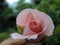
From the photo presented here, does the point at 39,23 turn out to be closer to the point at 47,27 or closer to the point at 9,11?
the point at 47,27

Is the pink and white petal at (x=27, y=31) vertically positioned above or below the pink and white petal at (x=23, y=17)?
below

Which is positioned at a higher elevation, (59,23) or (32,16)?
(32,16)

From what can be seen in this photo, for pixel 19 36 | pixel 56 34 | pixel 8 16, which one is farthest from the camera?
pixel 8 16

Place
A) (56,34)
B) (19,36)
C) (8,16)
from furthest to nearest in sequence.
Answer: (8,16), (56,34), (19,36)

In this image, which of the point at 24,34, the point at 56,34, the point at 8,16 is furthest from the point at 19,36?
the point at 8,16

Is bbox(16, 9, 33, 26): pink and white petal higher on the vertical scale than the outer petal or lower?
higher

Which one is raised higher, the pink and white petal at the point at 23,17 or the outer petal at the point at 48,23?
the pink and white petal at the point at 23,17

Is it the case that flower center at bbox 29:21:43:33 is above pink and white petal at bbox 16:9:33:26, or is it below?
below

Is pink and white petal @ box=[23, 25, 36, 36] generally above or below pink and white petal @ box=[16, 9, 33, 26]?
below
